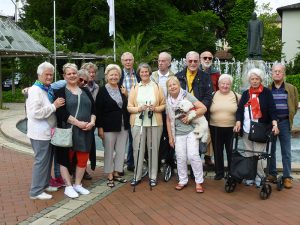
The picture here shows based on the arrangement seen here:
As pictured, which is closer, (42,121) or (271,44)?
(42,121)

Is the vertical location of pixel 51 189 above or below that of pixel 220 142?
below

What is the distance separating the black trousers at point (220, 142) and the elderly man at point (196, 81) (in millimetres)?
414

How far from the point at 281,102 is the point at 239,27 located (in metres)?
36.1

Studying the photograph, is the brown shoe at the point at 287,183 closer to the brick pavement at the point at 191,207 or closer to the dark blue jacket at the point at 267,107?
the brick pavement at the point at 191,207

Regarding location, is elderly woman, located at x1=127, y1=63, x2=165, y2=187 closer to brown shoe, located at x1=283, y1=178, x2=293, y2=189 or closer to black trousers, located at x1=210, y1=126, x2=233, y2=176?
black trousers, located at x1=210, y1=126, x2=233, y2=176

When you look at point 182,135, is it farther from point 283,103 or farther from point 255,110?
point 283,103

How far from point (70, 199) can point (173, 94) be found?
2016 millimetres

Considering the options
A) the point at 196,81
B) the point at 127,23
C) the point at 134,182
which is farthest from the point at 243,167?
the point at 127,23

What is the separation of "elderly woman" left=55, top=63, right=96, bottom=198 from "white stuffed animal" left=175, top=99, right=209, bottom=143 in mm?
1220

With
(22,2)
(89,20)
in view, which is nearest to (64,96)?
(89,20)

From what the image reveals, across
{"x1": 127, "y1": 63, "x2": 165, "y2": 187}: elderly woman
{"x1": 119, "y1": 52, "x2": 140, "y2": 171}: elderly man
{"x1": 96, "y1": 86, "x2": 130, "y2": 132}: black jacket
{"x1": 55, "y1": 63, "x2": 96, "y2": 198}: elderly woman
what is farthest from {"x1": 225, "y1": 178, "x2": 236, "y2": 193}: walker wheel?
{"x1": 119, "y1": 52, "x2": 140, "y2": 171}: elderly man

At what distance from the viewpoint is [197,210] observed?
→ 5363mm

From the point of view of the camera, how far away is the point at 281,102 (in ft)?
20.1

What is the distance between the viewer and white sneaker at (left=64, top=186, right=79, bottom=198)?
19.4 ft
